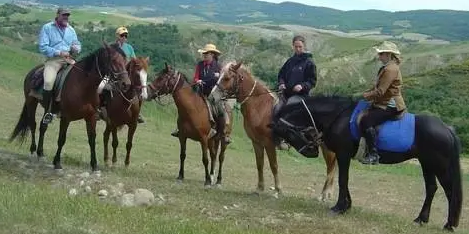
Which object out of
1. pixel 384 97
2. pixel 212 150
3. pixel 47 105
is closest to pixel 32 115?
pixel 47 105

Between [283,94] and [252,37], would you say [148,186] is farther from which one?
[252,37]

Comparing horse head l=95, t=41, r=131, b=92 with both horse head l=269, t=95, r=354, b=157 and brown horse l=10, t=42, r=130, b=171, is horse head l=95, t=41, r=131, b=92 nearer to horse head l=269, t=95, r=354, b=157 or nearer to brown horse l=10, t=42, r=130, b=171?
brown horse l=10, t=42, r=130, b=171

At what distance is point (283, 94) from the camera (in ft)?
40.2

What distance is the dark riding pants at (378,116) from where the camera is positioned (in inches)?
405

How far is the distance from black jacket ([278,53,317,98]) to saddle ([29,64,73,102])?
441 centimetres

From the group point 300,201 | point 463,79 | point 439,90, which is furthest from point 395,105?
point 463,79

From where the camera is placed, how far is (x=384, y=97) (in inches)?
404

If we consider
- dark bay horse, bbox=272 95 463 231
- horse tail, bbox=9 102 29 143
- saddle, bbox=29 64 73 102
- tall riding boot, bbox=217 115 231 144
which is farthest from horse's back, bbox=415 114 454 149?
horse tail, bbox=9 102 29 143

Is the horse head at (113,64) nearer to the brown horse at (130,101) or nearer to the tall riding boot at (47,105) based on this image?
the brown horse at (130,101)

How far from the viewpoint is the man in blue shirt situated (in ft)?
41.2

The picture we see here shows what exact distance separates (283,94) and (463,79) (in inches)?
2434

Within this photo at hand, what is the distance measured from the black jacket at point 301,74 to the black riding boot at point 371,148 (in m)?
1.94

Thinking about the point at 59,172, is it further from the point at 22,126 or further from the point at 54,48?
the point at 22,126

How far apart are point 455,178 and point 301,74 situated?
3423mm
